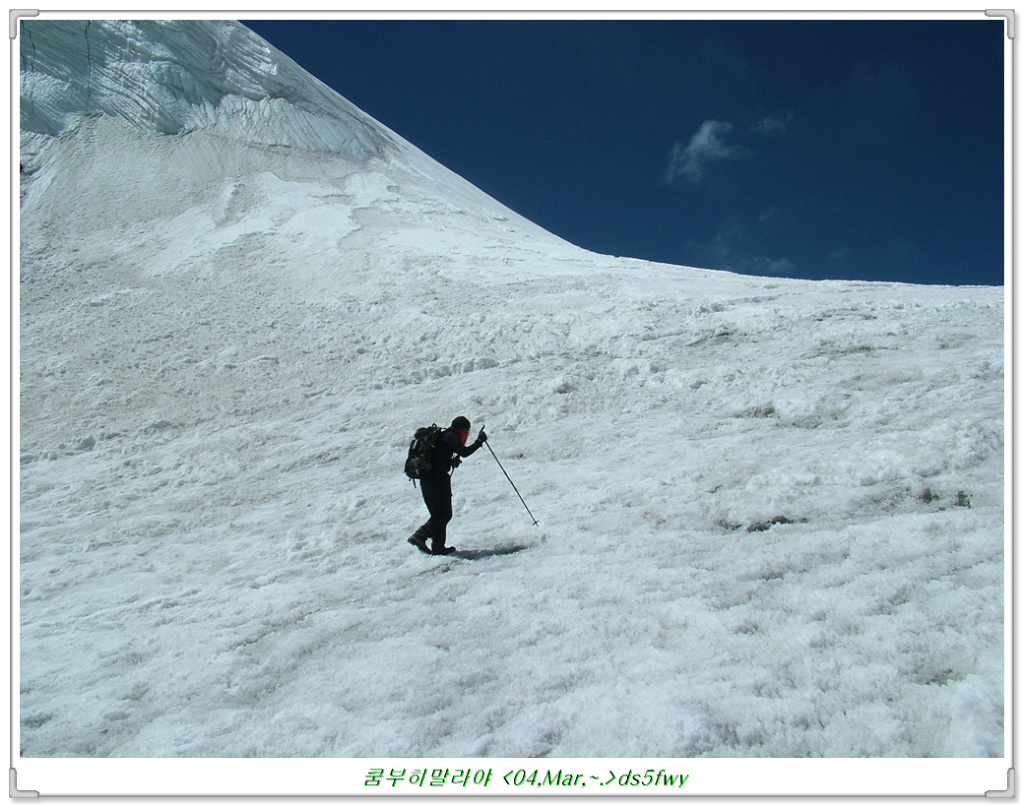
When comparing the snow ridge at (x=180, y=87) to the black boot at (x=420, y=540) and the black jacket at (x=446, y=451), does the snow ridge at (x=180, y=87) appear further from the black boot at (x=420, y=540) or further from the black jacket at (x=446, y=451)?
the black boot at (x=420, y=540)

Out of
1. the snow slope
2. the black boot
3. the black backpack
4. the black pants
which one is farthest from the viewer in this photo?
the black boot

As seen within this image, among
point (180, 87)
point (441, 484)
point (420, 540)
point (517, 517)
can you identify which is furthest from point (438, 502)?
point (180, 87)

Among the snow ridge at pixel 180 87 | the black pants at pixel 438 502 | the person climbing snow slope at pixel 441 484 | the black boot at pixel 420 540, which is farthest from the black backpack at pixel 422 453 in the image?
the snow ridge at pixel 180 87

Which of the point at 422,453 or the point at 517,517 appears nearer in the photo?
the point at 422,453

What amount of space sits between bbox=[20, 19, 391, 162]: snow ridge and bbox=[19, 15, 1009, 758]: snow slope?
1669 cm

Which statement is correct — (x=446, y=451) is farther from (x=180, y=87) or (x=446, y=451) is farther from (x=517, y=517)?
(x=180, y=87)

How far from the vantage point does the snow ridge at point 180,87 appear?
30.5m

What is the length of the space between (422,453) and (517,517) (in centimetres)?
142

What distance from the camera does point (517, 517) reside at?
263 inches

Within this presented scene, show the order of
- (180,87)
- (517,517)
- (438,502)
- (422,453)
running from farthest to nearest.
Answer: (180,87), (517,517), (438,502), (422,453)

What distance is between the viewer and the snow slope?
11.6 ft

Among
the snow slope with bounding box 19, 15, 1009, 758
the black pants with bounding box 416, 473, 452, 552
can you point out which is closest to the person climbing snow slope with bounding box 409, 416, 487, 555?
the black pants with bounding box 416, 473, 452, 552

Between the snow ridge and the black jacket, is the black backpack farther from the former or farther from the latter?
the snow ridge

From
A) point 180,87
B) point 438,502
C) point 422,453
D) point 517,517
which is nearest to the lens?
point 422,453
